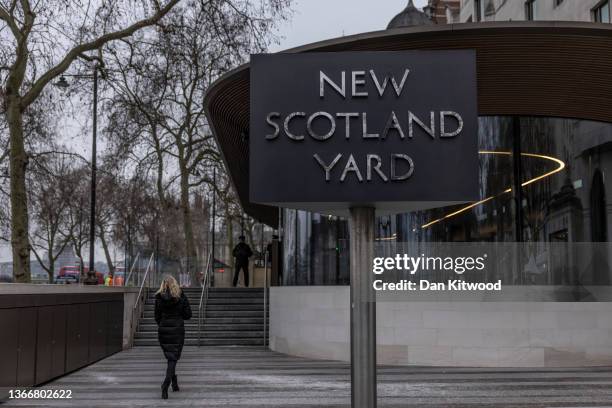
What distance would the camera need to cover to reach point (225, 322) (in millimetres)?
21703

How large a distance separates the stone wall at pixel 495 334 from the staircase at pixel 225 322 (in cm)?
634

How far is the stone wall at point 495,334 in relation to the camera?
14367mm

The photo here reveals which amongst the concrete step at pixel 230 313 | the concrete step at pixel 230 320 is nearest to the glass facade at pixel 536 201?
the concrete step at pixel 230 320

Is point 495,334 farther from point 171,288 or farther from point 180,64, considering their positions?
point 180,64

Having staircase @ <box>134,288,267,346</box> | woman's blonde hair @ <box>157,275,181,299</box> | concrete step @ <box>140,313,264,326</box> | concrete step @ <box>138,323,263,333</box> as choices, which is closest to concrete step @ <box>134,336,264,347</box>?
staircase @ <box>134,288,267,346</box>

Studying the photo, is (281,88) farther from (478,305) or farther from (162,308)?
(478,305)

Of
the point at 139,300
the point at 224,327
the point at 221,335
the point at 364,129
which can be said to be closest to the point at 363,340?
the point at 364,129

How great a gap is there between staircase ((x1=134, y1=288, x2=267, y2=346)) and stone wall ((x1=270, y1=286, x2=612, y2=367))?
6.34 m

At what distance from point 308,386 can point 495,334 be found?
4559 millimetres

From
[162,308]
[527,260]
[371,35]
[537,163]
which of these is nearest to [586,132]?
[537,163]

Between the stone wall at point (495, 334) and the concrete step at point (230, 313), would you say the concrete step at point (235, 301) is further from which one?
the stone wall at point (495, 334)

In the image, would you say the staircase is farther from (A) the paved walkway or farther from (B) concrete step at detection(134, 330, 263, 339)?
(A) the paved walkway

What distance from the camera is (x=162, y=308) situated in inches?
433

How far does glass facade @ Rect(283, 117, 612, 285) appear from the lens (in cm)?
1520
